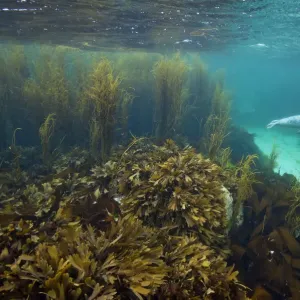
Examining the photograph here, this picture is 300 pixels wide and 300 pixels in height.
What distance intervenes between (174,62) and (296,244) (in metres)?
8.91

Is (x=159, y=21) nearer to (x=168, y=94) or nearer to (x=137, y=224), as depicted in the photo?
(x=168, y=94)

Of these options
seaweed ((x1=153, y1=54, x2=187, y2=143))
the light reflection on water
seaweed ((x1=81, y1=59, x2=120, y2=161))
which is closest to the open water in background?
the light reflection on water

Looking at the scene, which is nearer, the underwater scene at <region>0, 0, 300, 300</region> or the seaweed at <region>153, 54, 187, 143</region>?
the underwater scene at <region>0, 0, 300, 300</region>

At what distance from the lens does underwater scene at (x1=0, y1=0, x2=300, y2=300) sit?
282 centimetres

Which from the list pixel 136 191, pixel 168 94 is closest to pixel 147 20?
pixel 168 94

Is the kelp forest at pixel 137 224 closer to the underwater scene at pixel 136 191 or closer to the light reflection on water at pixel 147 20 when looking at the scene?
the underwater scene at pixel 136 191

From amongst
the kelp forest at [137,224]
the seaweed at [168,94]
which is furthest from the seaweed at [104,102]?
the seaweed at [168,94]

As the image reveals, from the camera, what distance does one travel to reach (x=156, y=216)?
460 cm

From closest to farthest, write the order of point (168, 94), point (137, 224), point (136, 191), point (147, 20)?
point (137, 224), point (136, 191), point (168, 94), point (147, 20)

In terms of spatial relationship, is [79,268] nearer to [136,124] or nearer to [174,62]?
[174,62]

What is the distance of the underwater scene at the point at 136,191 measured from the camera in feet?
9.27

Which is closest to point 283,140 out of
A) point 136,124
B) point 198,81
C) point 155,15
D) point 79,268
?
point 198,81

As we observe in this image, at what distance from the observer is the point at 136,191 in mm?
4895

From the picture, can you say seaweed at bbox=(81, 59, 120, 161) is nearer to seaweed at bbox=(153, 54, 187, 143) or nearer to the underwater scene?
the underwater scene
